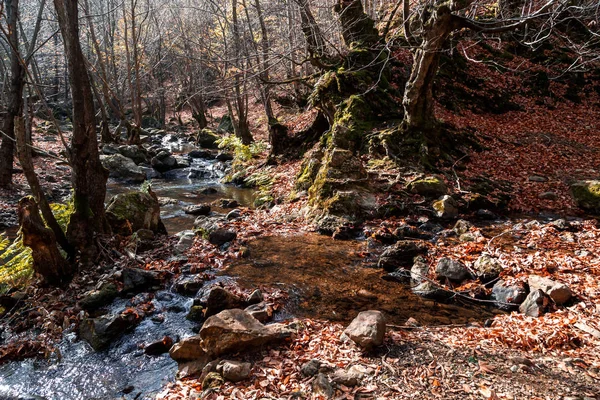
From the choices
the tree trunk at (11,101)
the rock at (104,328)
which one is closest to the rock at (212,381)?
the rock at (104,328)

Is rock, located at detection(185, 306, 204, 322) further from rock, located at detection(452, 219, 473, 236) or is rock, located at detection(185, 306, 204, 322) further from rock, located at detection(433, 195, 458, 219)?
rock, located at detection(433, 195, 458, 219)

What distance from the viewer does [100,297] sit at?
5.50m

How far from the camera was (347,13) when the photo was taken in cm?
1388

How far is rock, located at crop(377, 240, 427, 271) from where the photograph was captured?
6.42 metres

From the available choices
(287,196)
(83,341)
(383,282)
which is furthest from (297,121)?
(83,341)

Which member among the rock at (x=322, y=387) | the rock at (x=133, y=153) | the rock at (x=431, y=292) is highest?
the rock at (x=133, y=153)

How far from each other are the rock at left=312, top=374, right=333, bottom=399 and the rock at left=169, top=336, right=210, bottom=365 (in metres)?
1.41

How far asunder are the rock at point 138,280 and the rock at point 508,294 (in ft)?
16.9

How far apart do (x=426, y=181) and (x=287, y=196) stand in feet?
13.1

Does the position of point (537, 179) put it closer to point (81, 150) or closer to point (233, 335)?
point (233, 335)

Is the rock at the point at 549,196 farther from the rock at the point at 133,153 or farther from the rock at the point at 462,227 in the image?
the rock at the point at 133,153

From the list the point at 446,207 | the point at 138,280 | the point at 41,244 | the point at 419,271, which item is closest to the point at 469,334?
the point at 419,271

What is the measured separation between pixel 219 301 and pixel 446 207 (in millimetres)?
5701

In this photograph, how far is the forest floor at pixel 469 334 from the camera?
328cm
